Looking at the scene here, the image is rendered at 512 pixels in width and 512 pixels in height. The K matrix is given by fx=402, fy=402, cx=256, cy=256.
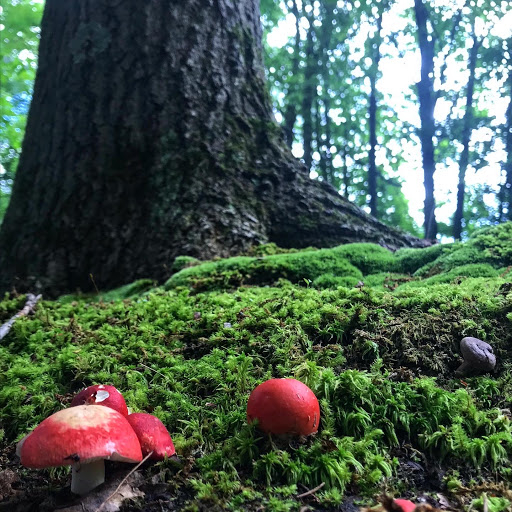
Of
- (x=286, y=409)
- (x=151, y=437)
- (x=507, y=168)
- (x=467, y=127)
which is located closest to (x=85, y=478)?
(x=151, y=437)

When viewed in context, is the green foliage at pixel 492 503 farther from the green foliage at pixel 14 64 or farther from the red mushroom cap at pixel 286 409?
the green foliage at pixel 14 64

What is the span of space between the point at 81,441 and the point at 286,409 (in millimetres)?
906

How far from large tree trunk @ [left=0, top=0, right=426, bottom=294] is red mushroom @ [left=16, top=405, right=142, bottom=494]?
347 cm

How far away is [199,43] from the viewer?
5.97 meters

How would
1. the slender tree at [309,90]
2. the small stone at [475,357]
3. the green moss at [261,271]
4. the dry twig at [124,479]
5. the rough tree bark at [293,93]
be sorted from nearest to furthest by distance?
the dry twig at [124,479], the small stone at [475,357], the green moss at [261,271], the slender tree at [309,90], the rough tree bark at [293,93]

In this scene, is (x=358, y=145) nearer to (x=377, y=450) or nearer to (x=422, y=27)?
(x=422, y=27)

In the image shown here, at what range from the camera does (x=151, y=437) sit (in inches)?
75.5

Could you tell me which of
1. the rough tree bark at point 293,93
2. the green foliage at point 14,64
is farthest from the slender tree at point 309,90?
the green foliage at point 14,64

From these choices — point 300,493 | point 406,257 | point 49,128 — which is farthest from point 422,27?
point 300,493

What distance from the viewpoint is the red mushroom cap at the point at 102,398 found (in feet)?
6.50

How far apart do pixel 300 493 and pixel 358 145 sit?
60.7ft

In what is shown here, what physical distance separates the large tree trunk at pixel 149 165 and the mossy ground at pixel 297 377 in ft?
4.63

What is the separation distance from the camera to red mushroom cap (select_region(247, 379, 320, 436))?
1.94 metres

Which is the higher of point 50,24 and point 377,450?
point 50,24
